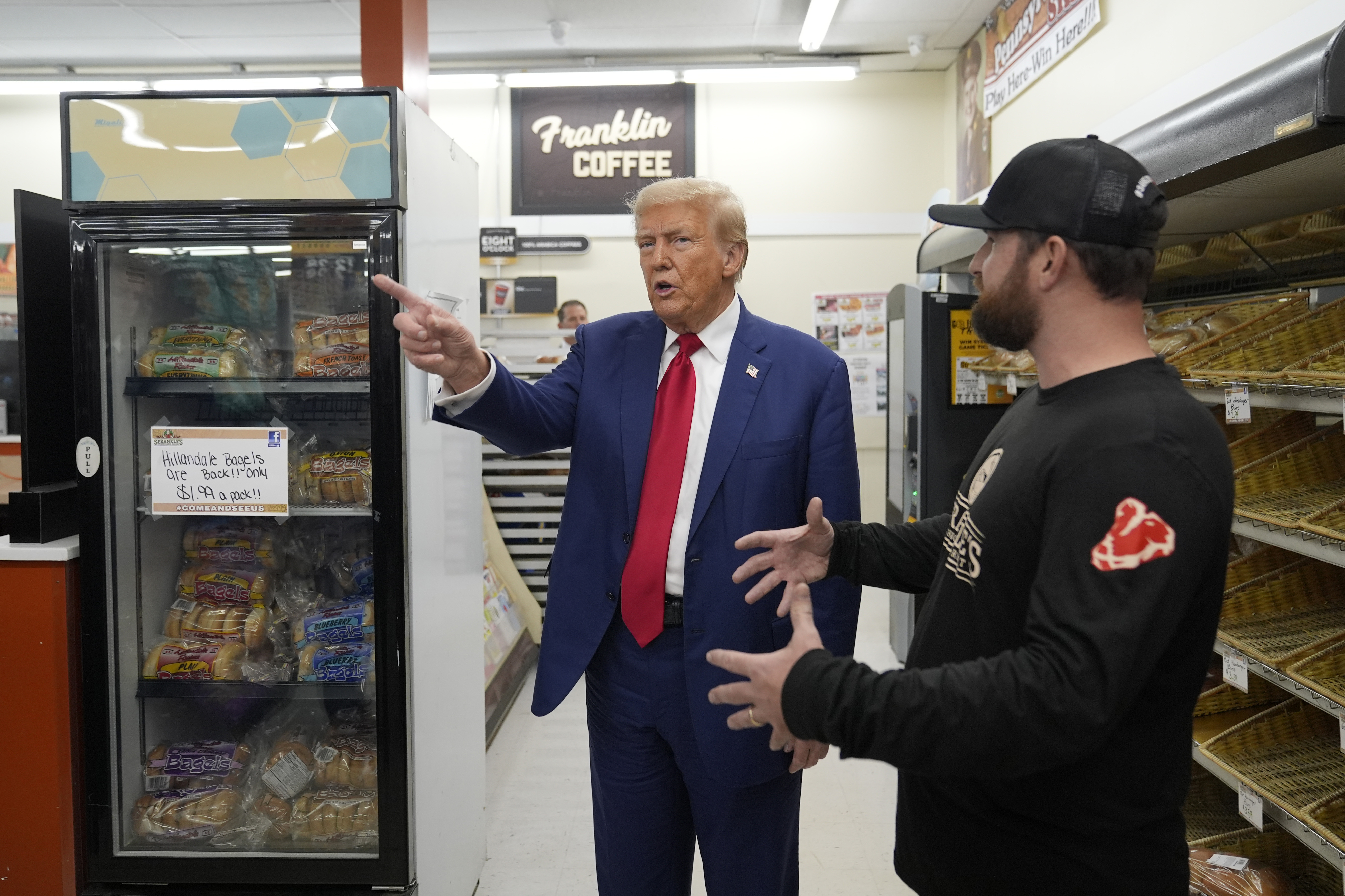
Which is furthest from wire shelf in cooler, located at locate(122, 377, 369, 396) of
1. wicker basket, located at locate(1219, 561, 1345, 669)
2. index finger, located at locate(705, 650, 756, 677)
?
wicker basket, located at locate(1219, 561, 1345, 669)

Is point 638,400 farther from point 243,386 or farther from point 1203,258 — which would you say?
point 1203,258

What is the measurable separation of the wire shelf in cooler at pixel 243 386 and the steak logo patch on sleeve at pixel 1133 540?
5.97ft

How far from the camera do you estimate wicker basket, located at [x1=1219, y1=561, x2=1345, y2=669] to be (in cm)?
222

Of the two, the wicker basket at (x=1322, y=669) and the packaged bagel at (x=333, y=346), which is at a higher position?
the packaged bagel at (x=333, y=346)

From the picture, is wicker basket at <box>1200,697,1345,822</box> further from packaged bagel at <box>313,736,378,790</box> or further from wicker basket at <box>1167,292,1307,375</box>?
packaged bagel at <box>313,736,378,790</box>

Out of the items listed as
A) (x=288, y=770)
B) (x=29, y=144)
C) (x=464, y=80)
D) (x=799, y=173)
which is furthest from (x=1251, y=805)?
(x=29, y=144)

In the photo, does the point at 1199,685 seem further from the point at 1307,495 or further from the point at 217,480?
the point at 217,480

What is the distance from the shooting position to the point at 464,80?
257 inches

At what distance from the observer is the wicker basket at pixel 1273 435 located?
8.05 feet

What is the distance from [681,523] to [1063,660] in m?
0.98

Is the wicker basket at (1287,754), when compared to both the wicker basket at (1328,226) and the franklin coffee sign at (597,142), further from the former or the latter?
the franklin coffee sign at (597,142)

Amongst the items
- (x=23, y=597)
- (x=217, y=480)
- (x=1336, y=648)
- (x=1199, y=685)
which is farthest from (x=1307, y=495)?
(x=23, y=597)

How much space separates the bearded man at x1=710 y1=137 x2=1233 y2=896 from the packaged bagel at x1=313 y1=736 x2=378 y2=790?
1.66 meters

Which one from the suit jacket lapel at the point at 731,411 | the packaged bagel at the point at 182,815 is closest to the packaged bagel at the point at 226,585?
the packaged bagel at the point at 182,815
